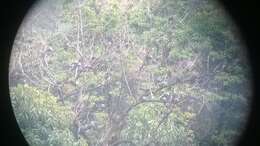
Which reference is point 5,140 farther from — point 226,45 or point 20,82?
point 226,45

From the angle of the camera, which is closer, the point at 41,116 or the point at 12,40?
the point at 12,40

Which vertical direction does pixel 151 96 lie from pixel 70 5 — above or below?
below

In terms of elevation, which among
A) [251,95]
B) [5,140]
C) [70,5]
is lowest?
[5,140]

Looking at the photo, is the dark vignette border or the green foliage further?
the green foliage

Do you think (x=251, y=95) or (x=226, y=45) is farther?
(x=226, y=45)

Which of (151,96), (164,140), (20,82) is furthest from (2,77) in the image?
(164,140)

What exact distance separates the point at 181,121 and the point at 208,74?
1.27ft

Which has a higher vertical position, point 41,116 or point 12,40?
point 12,40

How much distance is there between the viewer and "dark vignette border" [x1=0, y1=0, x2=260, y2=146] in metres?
1.82

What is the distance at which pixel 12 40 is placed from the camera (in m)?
1.86

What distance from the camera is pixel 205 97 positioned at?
225 centimetres

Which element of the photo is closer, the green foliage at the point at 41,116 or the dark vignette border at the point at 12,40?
the dark vignette border at the point at 12,40

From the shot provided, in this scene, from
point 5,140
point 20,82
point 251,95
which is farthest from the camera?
point 20,82

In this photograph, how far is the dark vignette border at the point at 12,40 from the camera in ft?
5.98
